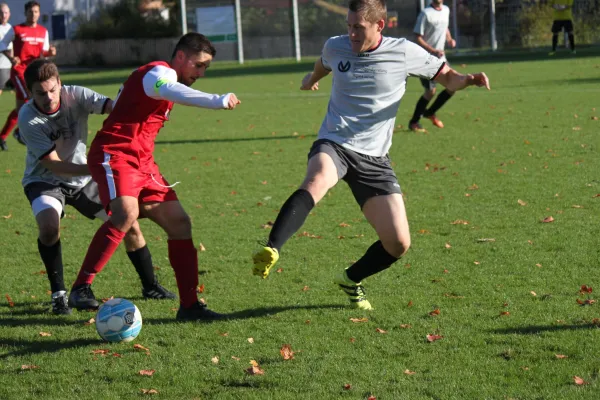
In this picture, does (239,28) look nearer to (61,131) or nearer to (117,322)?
(61,131)

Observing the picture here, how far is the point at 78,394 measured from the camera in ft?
15.1

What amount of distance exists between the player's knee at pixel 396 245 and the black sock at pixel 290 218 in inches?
27.3

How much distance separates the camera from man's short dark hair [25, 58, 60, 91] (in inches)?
233

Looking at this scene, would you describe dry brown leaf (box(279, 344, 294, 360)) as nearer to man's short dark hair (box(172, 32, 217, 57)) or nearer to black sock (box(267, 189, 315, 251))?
black sock (box(267, 189, 315, 251))

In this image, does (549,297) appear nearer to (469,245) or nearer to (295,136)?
(469,245)

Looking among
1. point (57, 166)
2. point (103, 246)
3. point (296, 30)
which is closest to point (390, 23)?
point (296, 30)

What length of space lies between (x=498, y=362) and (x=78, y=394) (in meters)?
2.13

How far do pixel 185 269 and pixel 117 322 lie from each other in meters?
0.67

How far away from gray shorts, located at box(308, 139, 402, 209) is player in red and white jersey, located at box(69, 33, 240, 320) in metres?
0.92

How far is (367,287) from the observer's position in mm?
6520

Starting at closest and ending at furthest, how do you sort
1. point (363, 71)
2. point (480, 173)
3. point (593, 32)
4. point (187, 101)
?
1. point (187, 101)
2. point (363, 71)
3. point (480, 173)
4. point (593, 32)

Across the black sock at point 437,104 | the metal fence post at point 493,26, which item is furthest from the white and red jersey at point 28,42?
the metal fence post at point 493,26

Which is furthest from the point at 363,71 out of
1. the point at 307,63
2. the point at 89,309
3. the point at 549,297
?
the point at 307,63

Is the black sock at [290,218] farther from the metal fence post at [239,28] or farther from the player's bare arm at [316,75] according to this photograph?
the metal fence post at [239,28]
